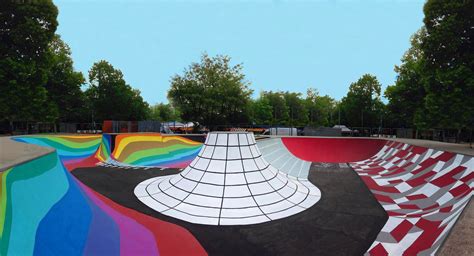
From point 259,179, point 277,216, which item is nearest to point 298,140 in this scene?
point 259,179

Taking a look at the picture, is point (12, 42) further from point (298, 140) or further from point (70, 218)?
point (298, 140)

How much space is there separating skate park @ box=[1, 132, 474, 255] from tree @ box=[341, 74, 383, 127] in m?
36.8

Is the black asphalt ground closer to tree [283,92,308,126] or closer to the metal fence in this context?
the metal fence

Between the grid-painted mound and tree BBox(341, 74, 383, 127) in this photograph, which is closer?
the grid-painted mound

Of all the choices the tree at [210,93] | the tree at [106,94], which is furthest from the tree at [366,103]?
the tree at [106,94]

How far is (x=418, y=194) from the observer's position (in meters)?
10.0

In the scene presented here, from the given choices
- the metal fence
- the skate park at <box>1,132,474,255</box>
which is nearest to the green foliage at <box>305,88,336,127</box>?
the metal fence

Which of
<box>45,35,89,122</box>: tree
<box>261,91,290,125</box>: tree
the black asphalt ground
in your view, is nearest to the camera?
the black asphalt ground

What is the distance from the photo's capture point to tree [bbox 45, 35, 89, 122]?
36.2 m

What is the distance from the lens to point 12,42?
904 inches

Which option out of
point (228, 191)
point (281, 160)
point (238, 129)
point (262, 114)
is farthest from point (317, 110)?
point (228, 191)

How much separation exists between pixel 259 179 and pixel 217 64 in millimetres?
28890

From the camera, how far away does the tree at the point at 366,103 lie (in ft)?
157

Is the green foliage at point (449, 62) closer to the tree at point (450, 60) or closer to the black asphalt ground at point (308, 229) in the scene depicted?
the tree at point (450, 60)
